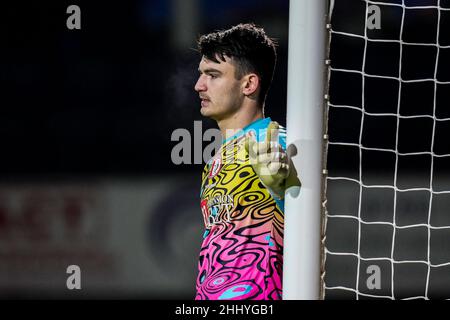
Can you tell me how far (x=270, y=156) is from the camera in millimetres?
1868

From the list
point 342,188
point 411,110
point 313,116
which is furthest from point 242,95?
point 411,110

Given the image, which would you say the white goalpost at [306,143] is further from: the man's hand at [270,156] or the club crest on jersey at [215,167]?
the club crest on jersey at [215,167]

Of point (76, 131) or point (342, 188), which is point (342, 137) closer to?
point (342, 188)

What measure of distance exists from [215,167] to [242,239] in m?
0.23

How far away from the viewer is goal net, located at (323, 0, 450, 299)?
173 inches

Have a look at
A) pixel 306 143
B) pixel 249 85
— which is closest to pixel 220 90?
pixel 249 85

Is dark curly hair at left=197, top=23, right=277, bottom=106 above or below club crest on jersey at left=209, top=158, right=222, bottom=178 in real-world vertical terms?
above

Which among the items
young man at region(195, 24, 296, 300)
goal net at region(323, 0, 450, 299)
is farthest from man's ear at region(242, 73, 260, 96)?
goal net at region(323, 0, 450, 299)

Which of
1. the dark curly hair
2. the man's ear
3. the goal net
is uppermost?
the dark curly hair

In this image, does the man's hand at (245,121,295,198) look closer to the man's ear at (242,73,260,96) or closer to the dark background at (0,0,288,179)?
the man's ear at (242,73,260,96)

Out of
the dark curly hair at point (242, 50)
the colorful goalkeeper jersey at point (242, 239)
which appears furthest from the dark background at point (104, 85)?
the colorful goalkeeper jersey at point (242, 239)

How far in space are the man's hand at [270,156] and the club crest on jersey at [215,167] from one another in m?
0.24

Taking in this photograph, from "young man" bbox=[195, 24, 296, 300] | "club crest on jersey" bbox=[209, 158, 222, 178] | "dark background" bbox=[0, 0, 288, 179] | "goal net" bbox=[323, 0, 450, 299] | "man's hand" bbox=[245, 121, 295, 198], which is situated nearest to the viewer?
"man's hand" bbox=[245, 121, 295, 198]

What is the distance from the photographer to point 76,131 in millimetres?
4648
